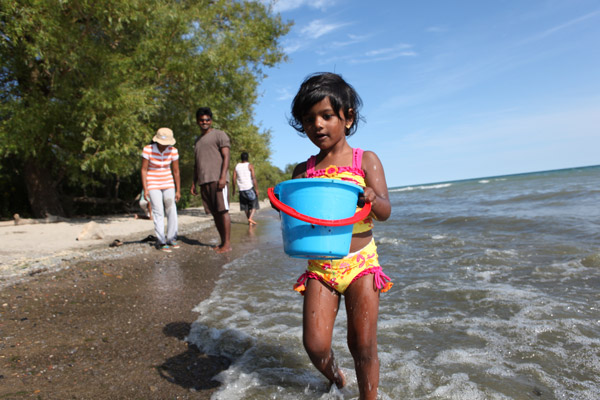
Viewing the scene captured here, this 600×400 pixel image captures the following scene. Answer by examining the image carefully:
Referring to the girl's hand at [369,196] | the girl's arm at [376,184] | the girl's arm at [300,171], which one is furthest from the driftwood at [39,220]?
the girl's hand at [369,196]

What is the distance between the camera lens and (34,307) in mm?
3627

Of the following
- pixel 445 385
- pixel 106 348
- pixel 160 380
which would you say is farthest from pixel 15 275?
pixel 445 385

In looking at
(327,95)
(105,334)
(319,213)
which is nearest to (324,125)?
(327,95)

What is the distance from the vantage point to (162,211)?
648cm

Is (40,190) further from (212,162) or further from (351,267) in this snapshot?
(351,267)

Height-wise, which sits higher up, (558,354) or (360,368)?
(360,368)

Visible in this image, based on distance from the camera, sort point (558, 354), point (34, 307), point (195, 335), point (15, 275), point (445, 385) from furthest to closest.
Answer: point (15, 275), point (34, 307), point (195, 335), point (558, 354), point (445, 385)

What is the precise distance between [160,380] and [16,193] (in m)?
12.2

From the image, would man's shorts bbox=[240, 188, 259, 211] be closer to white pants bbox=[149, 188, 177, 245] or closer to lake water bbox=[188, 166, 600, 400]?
white pants bbox=[149, 188, 177, 245]

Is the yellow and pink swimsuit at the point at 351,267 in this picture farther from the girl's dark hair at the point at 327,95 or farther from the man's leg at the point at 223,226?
the man's leg at the point at 223,226

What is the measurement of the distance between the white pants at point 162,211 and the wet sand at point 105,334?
1.21 metres

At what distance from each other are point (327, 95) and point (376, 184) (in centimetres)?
59

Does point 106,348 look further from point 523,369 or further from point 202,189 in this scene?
point 202,189

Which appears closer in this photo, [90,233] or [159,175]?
[159,175]
